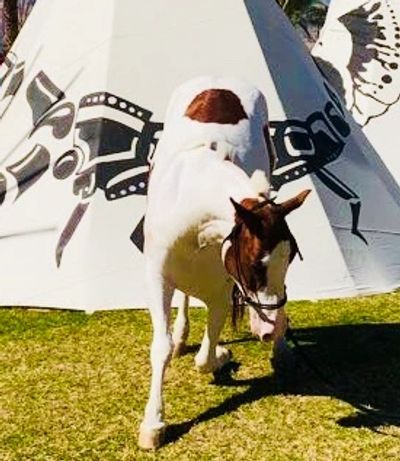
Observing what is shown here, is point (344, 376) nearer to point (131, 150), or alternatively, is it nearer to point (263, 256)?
point (263, 256)

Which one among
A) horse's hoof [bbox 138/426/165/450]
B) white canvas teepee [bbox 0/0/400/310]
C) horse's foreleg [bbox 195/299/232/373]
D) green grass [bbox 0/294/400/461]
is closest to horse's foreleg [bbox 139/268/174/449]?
horse's hoof [bbox 138/426/165/450]

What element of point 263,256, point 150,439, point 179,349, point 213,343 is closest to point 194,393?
point 213,343

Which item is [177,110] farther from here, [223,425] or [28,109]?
[28,109]

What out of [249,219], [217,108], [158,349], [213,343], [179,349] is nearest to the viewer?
[249,219]

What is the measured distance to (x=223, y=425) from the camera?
5.14 metres

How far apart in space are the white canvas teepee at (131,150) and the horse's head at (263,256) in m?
3.44

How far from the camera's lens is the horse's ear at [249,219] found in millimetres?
3836

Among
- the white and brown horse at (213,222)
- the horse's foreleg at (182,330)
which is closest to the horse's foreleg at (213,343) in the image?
the white and brown horse at (213,222)

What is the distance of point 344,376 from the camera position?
6.04 m

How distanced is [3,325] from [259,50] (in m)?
3.95

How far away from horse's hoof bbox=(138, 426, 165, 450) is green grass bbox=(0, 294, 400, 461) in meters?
0.05

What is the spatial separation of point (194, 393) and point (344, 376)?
1221mm

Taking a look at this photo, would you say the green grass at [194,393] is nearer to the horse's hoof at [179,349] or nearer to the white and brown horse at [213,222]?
the horse's hoof at [179,349]

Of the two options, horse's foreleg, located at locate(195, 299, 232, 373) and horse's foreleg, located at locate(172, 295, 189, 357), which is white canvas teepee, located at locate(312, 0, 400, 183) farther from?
horse's foreleg, located at locate(195, 299, 232, 373)
